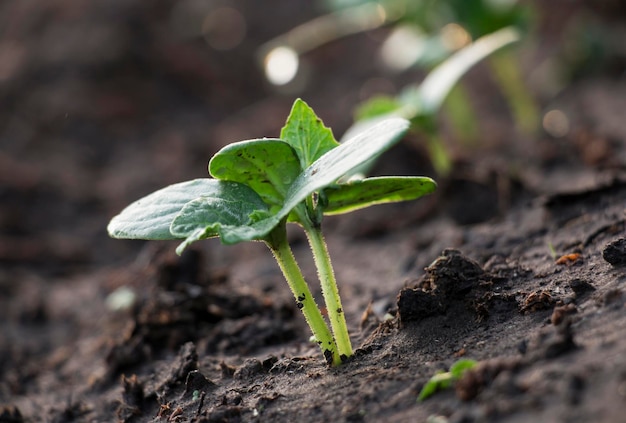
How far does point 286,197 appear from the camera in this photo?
143 centimetres

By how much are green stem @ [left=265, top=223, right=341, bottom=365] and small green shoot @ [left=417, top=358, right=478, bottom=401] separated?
0.30m

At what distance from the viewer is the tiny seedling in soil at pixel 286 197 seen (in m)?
1.35

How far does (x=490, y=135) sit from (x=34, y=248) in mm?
2510

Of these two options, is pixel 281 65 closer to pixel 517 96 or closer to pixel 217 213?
pixel 517 96

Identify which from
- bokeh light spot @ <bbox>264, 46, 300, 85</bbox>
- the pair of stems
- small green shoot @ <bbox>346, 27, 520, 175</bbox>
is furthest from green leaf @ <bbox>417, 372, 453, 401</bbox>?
bokeh light spot @ <bbox>264, 46, 300, 85</bbox>

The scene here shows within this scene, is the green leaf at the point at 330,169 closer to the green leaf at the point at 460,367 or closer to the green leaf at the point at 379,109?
the green leaf at the point at 460,367

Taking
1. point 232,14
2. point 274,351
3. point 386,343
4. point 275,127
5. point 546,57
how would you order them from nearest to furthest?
point 386,343 → point 274,351 → point 275,127 → point 546,57 → point 232,14

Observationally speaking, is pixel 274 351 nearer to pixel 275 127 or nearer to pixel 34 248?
pixel 34 248

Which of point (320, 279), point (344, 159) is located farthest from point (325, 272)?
point (344, 159)

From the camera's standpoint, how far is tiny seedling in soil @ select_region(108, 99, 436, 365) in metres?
1.35

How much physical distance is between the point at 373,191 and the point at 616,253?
1.82ft

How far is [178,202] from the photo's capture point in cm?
148

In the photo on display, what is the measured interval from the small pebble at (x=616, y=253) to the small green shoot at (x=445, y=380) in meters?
0.49

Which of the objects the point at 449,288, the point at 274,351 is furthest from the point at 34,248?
the point at 449,288
